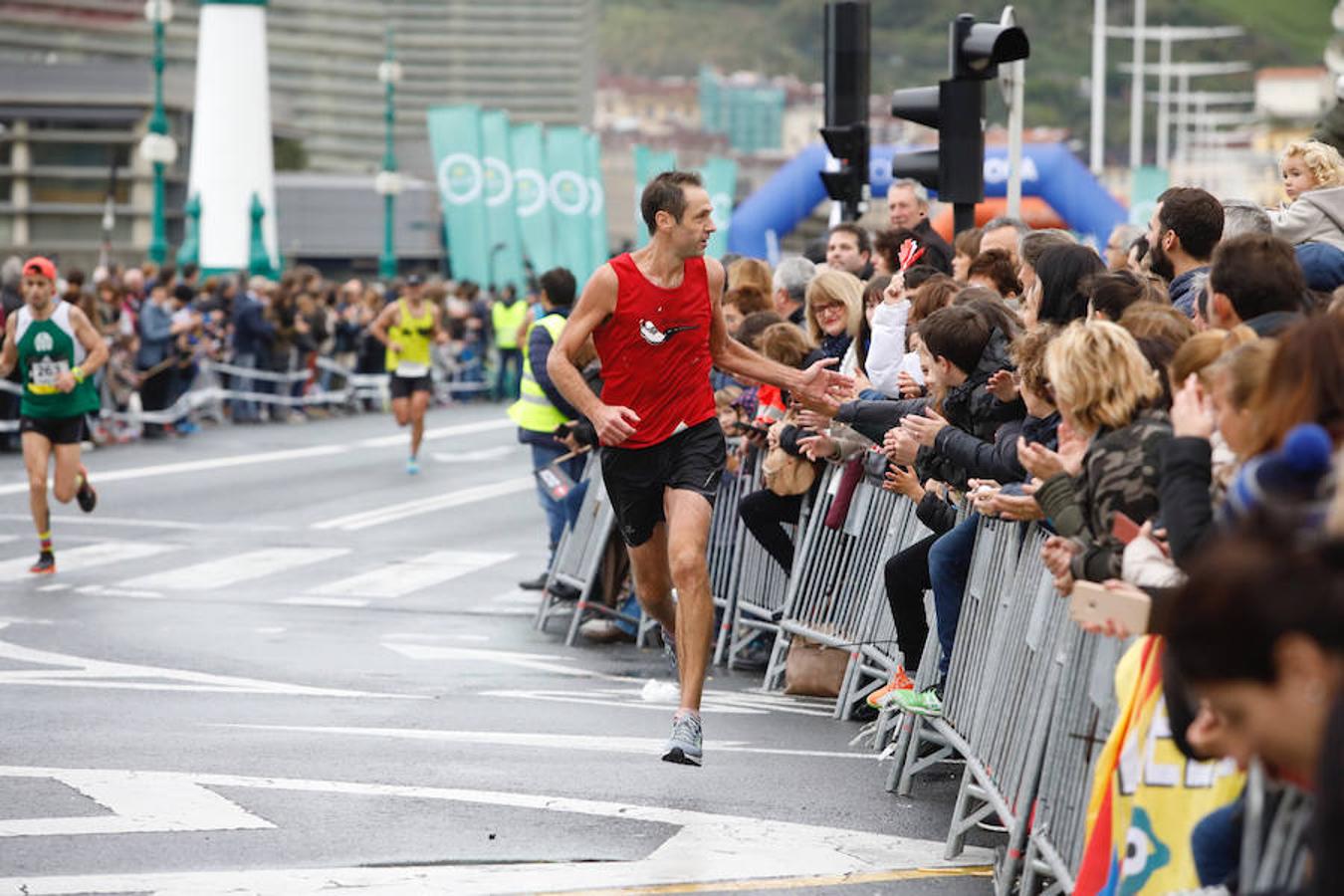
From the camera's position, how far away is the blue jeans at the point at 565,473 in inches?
577

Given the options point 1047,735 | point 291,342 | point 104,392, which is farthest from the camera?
point 291,342

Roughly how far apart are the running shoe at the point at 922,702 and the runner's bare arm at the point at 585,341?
1.43m

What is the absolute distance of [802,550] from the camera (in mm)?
11195

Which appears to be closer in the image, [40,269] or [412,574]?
[40,269]

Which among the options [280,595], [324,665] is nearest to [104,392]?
[280,595]

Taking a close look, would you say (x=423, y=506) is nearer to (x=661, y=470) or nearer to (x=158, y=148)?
(x=661, y=470)

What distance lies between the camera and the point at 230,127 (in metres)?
60.6

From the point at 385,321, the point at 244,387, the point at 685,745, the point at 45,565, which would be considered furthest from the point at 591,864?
the point at 244,387

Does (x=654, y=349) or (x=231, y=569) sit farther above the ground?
(x=654, y=349)

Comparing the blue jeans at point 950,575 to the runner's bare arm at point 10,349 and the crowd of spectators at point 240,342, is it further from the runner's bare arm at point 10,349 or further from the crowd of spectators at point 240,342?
the crowd of spectators at point 240,342

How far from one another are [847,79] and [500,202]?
123ft

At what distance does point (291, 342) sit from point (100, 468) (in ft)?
34.2

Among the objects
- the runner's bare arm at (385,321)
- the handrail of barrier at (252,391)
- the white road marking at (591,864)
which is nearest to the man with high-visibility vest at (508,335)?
the handrail of barrier at (252,391)

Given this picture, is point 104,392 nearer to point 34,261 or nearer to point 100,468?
point 100,468
